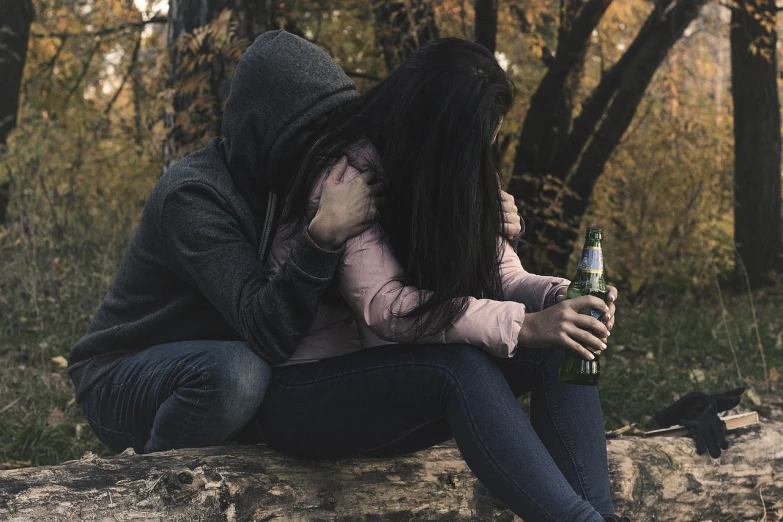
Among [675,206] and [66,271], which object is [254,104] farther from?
[675,206]

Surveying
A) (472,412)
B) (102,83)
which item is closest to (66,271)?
(102,83)

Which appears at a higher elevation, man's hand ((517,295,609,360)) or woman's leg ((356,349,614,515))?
man's hand ((517,295,609,360))

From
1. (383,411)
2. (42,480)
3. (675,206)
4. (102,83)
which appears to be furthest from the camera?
(102,83)

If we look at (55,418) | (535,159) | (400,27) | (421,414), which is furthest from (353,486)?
(535,159)

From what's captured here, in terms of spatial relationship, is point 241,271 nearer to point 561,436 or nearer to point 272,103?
point 272,103

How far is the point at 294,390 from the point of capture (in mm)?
2521

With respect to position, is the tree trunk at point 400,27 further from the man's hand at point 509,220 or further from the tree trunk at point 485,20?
the man's hand at point 509,220

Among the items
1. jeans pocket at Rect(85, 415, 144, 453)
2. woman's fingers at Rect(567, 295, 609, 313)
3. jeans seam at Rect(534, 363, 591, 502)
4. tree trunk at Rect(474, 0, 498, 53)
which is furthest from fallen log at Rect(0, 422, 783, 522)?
tree trunk at Rect(474, 0, 498, 53)

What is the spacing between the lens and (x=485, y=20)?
6395 mm

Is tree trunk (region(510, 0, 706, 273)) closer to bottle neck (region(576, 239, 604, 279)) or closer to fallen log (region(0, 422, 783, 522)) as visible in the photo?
fallen log (region(0, 422, 783, 522))

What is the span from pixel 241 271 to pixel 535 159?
548 cm

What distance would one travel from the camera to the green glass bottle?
2.58 m

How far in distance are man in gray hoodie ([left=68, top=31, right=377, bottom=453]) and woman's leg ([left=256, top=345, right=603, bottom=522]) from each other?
12 cm

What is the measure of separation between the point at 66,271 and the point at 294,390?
16.1ft
